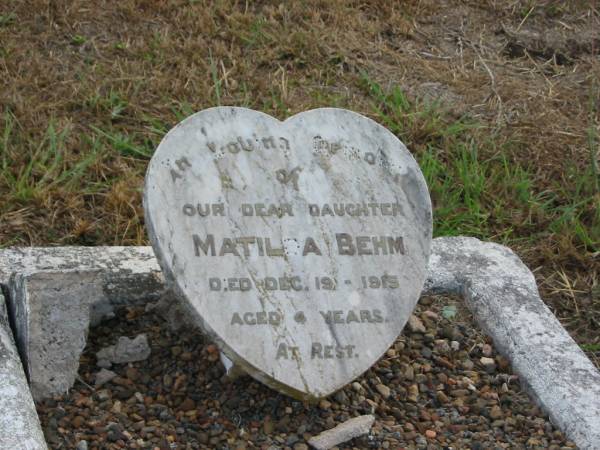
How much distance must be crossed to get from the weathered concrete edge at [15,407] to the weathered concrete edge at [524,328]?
1.17m

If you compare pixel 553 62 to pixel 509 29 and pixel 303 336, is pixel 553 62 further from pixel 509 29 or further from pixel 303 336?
pixel 303 336

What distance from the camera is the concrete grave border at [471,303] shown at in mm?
2680

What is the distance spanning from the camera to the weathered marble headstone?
261cm

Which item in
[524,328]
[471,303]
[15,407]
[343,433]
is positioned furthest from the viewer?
[471,303]

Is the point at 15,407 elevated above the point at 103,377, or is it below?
above

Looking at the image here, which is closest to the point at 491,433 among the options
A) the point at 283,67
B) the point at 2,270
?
the point at 2,270

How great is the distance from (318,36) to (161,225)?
2002 millimetres

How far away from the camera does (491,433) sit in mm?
2703

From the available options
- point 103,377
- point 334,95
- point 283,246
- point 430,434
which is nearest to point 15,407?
point 103,377

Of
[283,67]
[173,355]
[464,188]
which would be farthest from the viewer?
[283,67]

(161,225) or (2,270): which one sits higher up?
(161,225)

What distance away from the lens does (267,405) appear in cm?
267

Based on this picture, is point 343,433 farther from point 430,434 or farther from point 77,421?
point 77,421

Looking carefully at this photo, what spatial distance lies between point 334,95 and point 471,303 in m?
1.33
